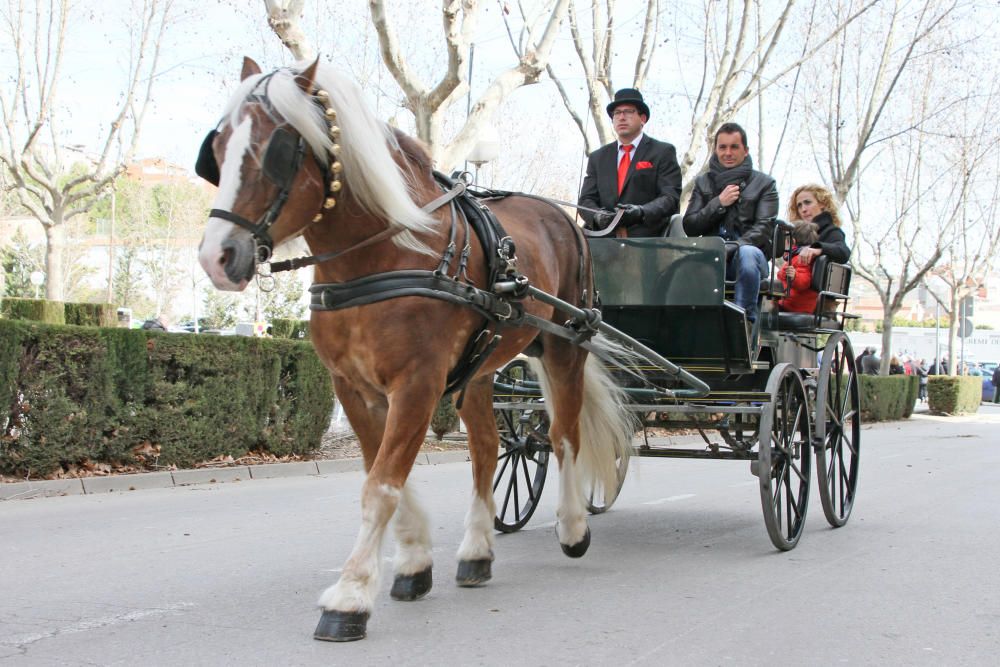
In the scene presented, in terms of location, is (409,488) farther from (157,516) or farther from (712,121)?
(712,121)

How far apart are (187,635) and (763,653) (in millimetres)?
2260

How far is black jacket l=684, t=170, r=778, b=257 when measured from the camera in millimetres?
7230

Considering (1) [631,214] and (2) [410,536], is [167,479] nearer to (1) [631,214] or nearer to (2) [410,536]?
(1) [631,214]

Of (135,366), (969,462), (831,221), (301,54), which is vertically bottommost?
(969,462)

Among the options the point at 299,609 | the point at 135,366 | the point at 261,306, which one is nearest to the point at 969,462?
the point at 135,366

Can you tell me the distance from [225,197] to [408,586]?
199 centimetres

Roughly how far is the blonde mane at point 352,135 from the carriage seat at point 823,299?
13.0 feet

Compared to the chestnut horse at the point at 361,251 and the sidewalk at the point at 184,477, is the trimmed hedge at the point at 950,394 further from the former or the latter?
the chestnut horse at the point at 361,251

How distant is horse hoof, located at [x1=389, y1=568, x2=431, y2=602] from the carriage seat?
12.4ft

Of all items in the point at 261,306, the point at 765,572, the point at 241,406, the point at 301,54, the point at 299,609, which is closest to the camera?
the point at 299,609

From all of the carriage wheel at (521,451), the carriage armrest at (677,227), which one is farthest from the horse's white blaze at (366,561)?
the carriage armrest at (677,227)

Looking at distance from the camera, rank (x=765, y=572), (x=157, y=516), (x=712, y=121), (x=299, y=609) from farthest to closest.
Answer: (x=712, y=121) < (x=157, y=516) < (x=765, y=572) < (x=299, y=609)

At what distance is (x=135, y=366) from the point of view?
1020cm

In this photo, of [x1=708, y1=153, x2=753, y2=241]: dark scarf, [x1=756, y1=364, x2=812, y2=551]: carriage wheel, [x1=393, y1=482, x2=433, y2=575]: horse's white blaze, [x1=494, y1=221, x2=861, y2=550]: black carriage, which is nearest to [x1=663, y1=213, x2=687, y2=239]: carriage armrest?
[x1=494, y1=221, x2=861, y2=550]: black carriage
